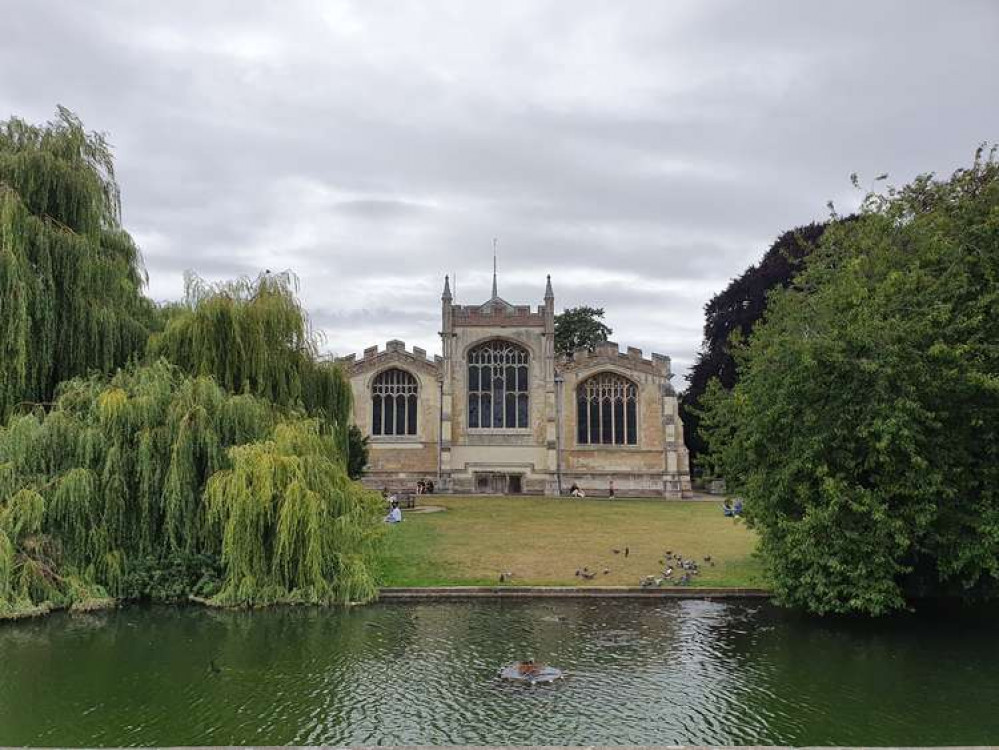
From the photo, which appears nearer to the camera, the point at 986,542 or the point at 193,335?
the point at 986,542

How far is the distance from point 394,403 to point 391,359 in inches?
96.4

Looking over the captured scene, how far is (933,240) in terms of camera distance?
1435 cm

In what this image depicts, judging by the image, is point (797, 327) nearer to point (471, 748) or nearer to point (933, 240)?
point (933, 240)

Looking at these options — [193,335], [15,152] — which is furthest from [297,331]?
[15,152]

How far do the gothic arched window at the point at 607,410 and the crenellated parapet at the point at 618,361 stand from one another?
30.1 inches

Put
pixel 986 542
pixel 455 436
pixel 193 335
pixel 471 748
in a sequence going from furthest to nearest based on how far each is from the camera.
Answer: pixel 455 436, pixel 193 335, pixel 986 542, pixel 471 748

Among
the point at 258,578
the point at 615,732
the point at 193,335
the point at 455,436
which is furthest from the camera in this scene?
the point at 455,436

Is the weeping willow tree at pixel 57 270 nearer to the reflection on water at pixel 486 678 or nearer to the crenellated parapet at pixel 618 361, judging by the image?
the reflection on water at pixel 486 678

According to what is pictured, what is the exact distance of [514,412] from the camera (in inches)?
1750

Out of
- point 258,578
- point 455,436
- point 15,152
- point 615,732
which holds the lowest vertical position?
point 615,732

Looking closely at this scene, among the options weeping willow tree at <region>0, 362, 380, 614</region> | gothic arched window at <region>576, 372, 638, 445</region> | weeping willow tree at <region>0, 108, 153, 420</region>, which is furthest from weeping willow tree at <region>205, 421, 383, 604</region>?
gothic arched window at <region>576, 372, 638, 445</region>

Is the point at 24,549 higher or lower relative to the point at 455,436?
lower

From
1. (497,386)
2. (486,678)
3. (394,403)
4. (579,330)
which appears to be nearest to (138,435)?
(486,678)

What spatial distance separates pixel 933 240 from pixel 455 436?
31.9 metres
